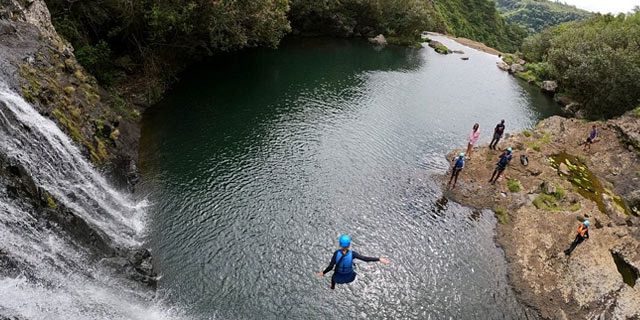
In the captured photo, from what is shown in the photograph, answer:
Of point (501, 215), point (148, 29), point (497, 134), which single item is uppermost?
point (148, 29)

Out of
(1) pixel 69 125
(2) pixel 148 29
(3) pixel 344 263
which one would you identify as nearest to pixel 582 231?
(3) pixel 344 263

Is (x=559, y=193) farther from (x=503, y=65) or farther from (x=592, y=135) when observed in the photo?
(x=503, y=65)

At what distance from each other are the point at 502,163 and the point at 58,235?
28571 mm

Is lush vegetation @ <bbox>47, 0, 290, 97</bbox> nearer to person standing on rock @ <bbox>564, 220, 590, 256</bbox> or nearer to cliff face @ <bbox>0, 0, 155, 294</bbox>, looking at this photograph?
cliff face @ <bbox>0, 0, 155, 294</bbox>

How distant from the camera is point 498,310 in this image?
2162 cm

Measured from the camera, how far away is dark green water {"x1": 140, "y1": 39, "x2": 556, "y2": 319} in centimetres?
2070

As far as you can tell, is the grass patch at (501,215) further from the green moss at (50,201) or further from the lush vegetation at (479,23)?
the lush vegetation at (479,23)

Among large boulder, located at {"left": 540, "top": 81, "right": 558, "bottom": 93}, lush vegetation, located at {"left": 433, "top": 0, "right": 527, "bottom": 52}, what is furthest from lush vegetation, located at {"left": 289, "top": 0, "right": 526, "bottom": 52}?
lush vegetation, located at {"left": 433, "top": 0, "right": 527, "bottom": 52}

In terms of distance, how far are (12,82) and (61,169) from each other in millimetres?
5520

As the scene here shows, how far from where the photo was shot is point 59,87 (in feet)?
87.8

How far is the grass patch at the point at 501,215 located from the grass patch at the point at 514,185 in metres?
2.75

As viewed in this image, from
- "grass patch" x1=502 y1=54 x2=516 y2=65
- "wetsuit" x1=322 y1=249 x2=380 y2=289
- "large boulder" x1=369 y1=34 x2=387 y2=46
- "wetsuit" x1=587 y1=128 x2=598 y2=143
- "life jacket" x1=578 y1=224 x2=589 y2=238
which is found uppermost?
"wetsuit" x1=322 y1=249 x2=380 y2=289

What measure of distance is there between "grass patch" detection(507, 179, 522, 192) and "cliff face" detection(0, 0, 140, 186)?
27539 mm

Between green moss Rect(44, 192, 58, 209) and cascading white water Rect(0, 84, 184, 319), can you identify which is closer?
cascading white water Rect(0, 84, 184, 319)
